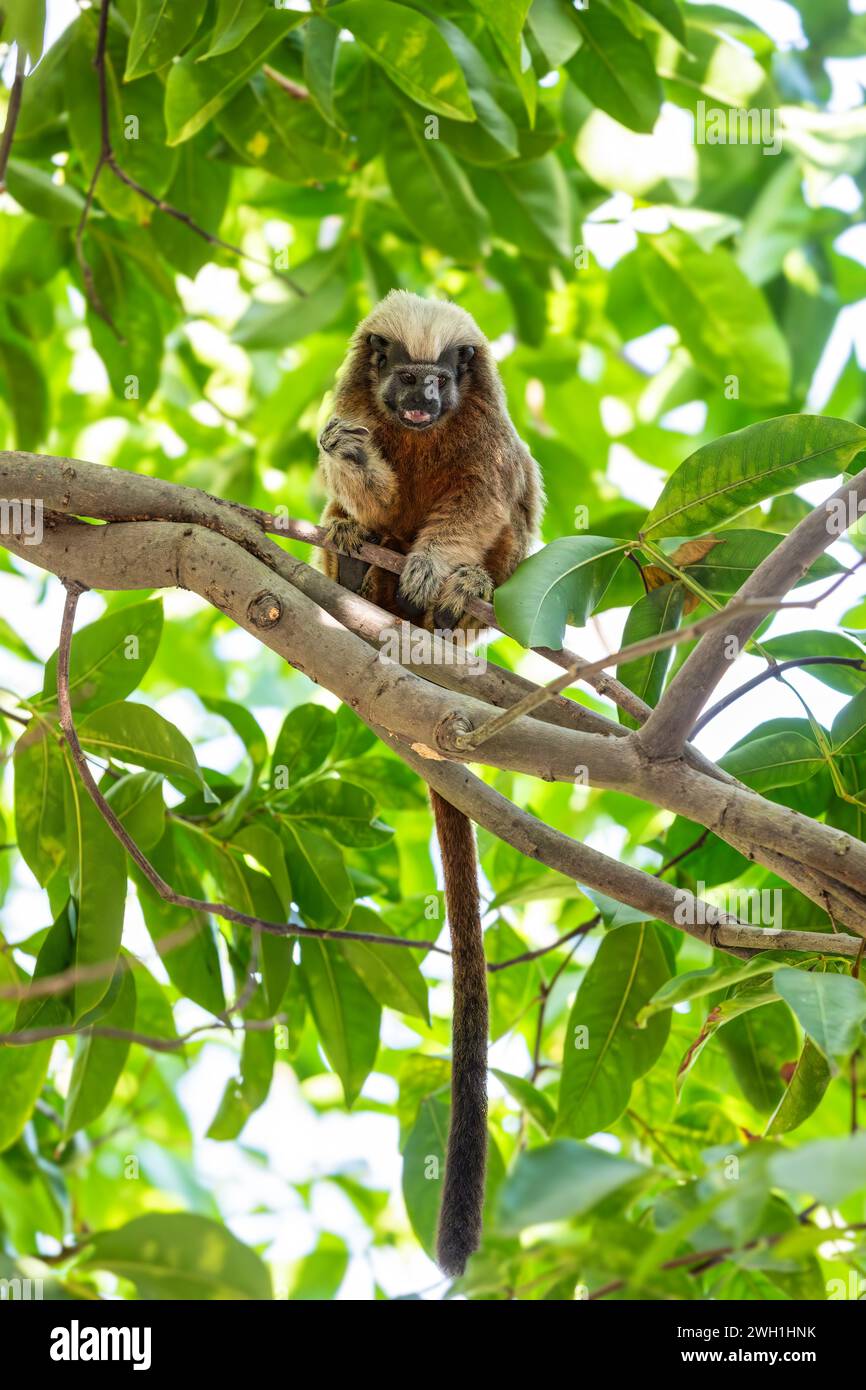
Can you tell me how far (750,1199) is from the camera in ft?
4.11

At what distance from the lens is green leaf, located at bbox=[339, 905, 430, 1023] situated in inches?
112

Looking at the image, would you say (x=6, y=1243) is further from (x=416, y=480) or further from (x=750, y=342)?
(x=750, y=342)

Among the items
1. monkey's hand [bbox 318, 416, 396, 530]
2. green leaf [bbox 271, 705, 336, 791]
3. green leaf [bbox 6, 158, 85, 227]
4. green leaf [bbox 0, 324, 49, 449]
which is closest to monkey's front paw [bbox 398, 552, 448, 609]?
monkey's hand [bbox 318, 416, 396, 530]

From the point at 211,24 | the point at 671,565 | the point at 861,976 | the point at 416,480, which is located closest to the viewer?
the point at 861,976

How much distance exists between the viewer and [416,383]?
11.9ft

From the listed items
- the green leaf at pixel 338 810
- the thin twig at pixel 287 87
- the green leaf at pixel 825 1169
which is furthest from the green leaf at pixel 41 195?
the green leaf at pixel 825 1169

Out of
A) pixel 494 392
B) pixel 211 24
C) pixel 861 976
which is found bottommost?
pixel 861 976

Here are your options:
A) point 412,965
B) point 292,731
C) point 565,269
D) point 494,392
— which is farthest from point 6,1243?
point 565,269

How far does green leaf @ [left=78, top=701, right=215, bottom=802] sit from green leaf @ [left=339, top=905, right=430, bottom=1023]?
21.6 inches

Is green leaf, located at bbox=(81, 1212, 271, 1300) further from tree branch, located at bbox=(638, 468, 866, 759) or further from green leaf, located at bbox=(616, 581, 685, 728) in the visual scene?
green leaf, located at bbox=(616, 581, 685, 728)

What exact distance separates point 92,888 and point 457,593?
122 cm

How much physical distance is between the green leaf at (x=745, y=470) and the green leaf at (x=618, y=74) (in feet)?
5.65

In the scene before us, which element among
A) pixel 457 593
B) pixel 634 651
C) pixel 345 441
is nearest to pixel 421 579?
pixel 457 593

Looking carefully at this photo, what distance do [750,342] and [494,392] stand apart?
1293mm
